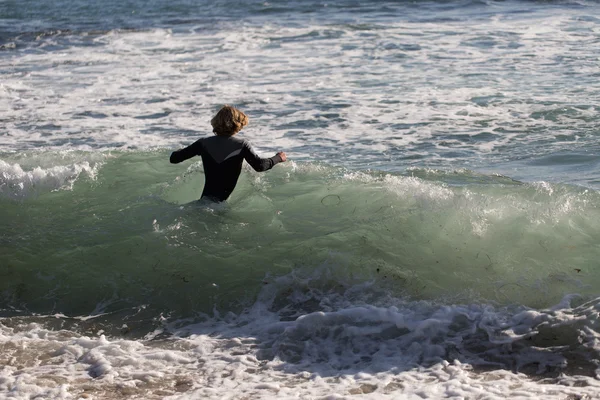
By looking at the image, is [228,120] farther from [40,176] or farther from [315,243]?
[40,176]

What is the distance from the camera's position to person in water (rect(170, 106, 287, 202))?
25.0 feet

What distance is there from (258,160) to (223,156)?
0.39m

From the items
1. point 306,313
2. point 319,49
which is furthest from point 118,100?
point 306,313

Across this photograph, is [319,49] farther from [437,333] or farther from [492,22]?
[437,333]

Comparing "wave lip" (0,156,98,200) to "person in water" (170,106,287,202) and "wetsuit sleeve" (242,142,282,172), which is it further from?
"wetsuit sleeve" (242,142,282,172)

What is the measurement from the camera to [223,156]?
7.82 metres

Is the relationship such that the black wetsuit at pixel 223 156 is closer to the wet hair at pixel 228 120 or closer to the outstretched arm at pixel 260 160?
the outstretched arm at pixel 260 160

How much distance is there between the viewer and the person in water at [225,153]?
25.0 ft

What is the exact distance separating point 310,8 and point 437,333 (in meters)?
20.2

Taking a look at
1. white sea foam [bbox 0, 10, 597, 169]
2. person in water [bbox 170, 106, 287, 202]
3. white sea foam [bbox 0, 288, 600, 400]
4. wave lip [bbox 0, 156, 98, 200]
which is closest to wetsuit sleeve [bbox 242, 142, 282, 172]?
person in water [bbox 170, 106, 287, 202]

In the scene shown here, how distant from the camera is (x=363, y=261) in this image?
23.8ft

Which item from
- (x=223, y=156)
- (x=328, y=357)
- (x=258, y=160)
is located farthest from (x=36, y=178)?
(x=328, y=357)

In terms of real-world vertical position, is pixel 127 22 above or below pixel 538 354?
above

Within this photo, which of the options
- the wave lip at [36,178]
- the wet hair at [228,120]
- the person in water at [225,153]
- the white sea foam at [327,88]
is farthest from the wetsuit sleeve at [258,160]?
the white sea foam at [327,88]
